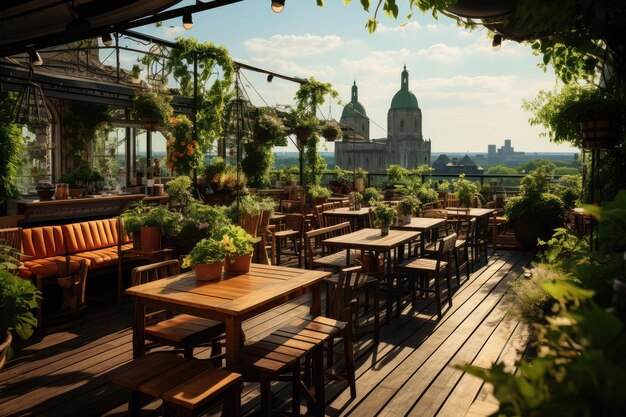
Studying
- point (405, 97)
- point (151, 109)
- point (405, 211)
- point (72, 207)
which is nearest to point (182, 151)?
point (151, 109)

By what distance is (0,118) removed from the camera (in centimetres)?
780

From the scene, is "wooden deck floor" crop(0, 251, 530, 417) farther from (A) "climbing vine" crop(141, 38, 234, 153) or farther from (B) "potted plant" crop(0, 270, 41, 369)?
(A) "climbing vine" crop(141, 38, 234, 153)

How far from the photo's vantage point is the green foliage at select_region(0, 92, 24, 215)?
7.58m

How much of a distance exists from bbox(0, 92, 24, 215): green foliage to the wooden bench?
20.3 feet

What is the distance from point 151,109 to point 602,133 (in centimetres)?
616

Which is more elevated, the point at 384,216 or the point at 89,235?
the point at 384,216

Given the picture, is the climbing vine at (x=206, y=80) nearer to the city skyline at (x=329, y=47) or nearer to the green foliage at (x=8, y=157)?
the city skyline at (x=329, y=47)

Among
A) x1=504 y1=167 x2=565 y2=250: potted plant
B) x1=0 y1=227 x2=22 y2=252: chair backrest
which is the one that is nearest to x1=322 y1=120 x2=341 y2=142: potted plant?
x1=504 y1=167 x2=565 y2=250: potted plant

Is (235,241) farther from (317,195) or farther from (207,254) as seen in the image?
(317,195)

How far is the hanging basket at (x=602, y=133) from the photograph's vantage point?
3.90 m

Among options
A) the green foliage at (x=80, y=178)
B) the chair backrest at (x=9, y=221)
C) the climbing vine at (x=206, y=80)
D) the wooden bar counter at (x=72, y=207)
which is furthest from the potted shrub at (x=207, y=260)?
the climbing vine at (x=206, y=80)

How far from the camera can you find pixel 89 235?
6023 millimetres

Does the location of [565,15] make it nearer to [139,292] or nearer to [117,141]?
[139,292]

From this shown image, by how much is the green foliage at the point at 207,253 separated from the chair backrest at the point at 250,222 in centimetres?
281
